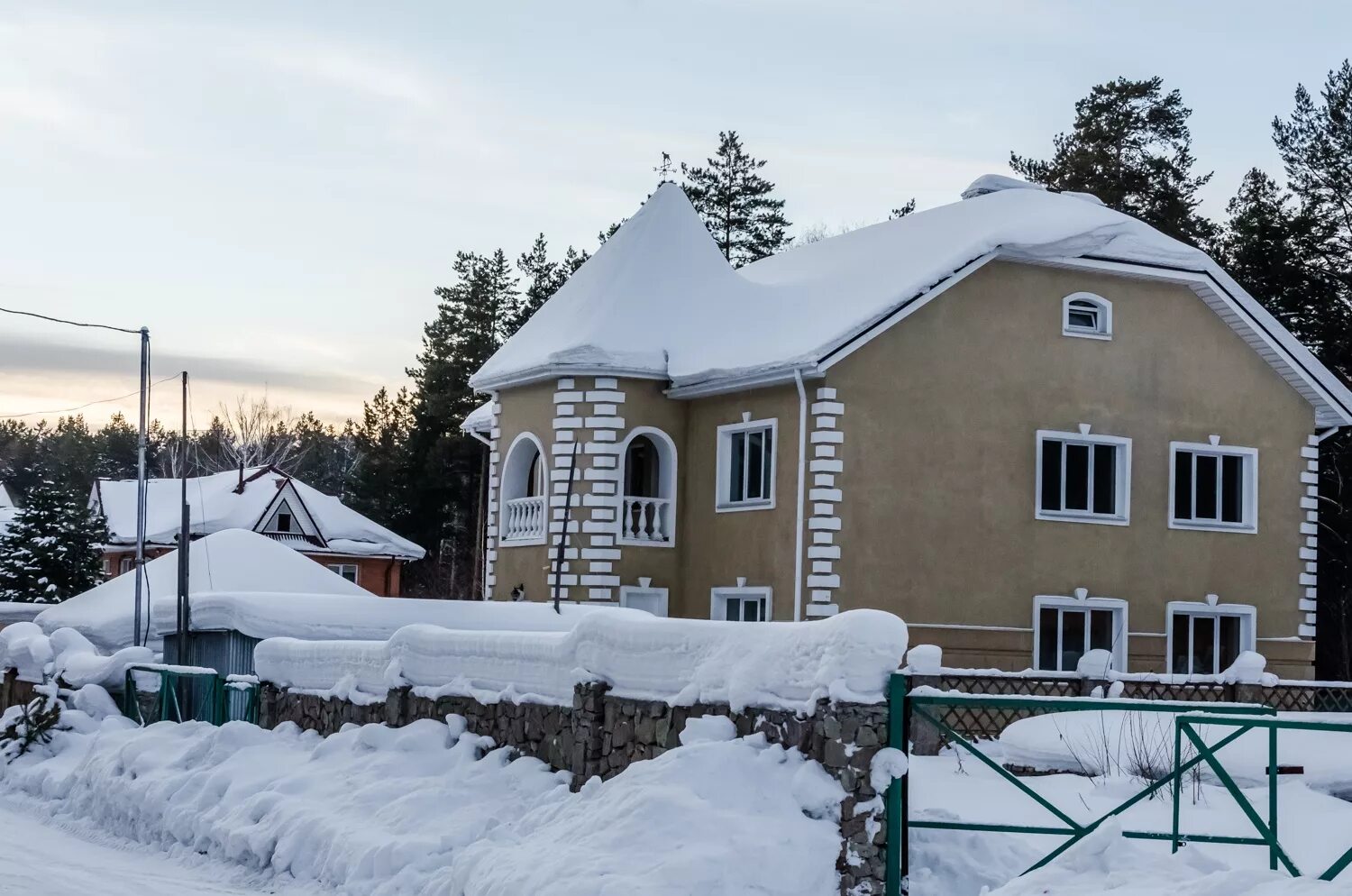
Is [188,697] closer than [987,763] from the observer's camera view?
No

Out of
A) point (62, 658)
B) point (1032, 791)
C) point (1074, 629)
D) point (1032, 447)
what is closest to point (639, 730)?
point (1032, 791)

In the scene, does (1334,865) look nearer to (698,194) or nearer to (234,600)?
(234,600)

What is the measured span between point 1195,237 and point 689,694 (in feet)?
132

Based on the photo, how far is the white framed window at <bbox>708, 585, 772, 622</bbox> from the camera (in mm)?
26750

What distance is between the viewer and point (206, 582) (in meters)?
27.1

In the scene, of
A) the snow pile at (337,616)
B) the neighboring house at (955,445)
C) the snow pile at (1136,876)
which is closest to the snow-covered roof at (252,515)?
the neighboring house at (955,445)

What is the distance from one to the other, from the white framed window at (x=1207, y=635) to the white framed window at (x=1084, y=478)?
77.7 inches

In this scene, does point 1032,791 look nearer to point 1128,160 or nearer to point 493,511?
point 493,511

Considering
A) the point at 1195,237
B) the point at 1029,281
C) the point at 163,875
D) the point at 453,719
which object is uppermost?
the point at 1195,237

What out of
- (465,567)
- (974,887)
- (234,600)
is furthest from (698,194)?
(974,887)

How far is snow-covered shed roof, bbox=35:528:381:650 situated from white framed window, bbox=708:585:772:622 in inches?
221

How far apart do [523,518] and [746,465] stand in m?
4.57

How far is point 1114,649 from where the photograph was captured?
1085 inches

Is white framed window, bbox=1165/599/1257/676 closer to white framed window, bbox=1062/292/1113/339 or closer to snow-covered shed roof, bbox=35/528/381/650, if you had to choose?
white framed window, bbox=1062/292/1113/339
